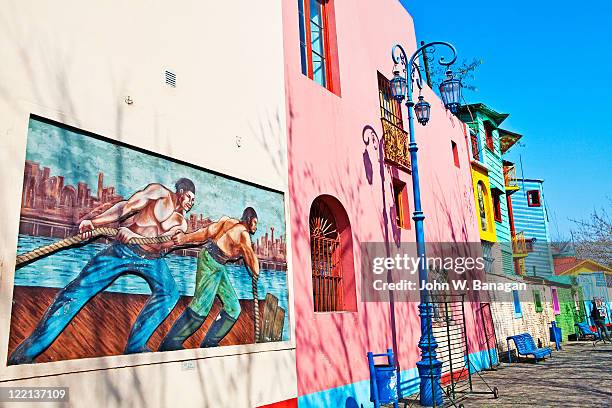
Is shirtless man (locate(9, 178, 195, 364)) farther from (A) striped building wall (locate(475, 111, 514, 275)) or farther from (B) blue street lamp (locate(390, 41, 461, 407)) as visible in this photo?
(A) striped building wall (locate(475, 111, 514, 275))

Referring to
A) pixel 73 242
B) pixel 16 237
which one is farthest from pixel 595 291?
pixel 16 237

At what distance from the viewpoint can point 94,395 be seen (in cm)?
436

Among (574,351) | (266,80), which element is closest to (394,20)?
(266,80)

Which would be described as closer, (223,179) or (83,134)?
(83,134)

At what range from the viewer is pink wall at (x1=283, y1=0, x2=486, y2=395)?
302 inches

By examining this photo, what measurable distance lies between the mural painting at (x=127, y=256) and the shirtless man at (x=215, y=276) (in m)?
0.01

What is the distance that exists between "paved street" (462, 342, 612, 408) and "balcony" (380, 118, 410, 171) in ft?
16.8

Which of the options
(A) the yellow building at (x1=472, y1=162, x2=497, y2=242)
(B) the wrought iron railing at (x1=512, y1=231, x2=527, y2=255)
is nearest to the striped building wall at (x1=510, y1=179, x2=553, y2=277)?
(B) the wrought iron railing at (x1=512, y1=231, x2=527, y2=255)

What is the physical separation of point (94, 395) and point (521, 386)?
31.9 feet

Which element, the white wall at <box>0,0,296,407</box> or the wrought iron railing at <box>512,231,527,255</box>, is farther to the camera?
the wrought iron railing at <box>512,231,527,255</box>

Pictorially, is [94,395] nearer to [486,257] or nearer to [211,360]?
[211,360]

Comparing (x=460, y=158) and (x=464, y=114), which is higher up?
(x=464, y=114)

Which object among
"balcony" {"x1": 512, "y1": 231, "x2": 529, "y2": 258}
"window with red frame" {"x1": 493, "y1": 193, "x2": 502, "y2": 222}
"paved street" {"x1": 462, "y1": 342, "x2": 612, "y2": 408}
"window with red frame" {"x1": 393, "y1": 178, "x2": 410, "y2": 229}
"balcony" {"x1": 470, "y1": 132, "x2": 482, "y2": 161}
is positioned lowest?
"paved street" {"x1": 462, "y1": 342, "x2": 612, "y2": 408}

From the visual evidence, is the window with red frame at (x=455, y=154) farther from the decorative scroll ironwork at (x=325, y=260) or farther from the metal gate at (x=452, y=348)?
the decorative scroll ironwork at (x=325, y=260)
